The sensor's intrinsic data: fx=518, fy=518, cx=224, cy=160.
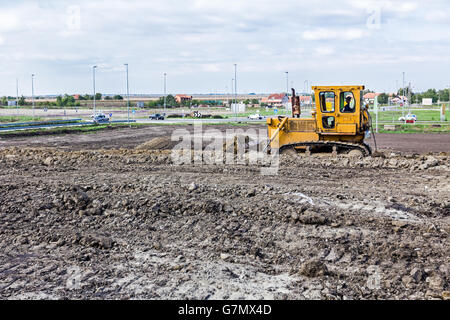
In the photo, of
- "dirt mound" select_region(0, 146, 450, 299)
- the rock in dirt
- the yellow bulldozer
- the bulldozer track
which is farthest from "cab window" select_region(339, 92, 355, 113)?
the rock in dirt

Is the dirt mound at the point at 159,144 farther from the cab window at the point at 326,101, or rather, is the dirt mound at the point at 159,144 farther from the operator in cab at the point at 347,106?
the operator in cab at the point at 347,106

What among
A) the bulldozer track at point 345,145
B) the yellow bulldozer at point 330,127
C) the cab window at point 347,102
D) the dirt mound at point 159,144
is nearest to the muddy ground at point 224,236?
the bulldozer track at point 345,145

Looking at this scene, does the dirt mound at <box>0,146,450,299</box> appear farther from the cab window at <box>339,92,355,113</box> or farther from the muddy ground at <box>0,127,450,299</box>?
the cab window at <box>339,92,355,113</box>

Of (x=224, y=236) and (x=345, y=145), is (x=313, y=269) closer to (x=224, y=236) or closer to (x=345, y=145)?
(x=224, y=236)

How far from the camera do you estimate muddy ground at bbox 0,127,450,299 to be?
6.69 meters

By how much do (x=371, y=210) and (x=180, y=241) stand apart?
4.22 meters

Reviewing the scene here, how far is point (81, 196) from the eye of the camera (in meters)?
10.8

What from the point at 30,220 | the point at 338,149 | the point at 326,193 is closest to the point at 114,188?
the point at 30,220

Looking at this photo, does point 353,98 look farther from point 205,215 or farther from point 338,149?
point 205,215

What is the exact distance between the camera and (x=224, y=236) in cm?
877

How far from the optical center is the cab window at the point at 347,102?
18188 millimetres

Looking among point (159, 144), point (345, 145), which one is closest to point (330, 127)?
point (345, 145)

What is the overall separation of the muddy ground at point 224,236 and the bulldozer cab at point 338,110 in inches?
148
